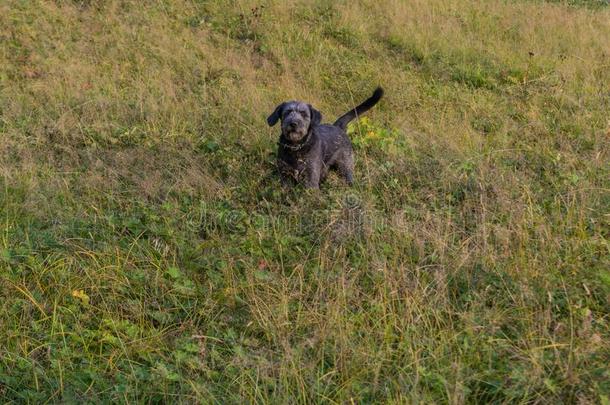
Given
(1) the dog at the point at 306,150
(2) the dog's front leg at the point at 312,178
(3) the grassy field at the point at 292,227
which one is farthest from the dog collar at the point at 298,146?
(3) the grassy field at the point at 292,227

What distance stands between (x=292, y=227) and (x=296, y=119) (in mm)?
1235

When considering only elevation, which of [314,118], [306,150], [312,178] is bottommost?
[312,178]

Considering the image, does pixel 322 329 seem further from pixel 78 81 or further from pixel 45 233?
pixel 78 81

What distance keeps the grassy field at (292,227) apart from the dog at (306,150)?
0.58ft

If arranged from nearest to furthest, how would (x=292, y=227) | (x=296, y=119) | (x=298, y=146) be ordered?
(x=292, y=227) → (x=296, y=119) → (x=298, y=146)

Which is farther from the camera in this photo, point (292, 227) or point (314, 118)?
point (314, 118)

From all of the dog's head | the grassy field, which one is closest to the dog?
the dog's head

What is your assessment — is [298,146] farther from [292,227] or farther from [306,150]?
[292,227]

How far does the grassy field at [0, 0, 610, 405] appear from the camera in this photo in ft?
9.95

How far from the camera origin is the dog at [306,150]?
5422mm

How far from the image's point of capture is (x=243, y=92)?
7.52 m

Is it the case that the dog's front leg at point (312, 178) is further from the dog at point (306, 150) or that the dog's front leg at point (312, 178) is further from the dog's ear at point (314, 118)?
the dog's ear at point (314, 118)

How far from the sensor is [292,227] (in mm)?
4488

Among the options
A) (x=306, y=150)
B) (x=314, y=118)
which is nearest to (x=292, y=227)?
(x=306, y=150)
